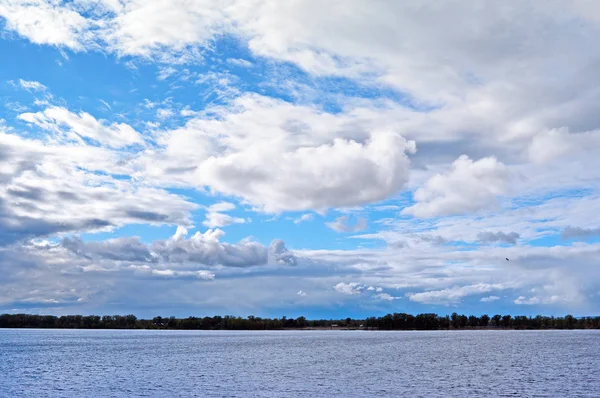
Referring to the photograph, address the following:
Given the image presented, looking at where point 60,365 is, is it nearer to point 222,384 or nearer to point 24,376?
point 24,376

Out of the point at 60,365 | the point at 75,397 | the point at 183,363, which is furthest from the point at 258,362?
the point at 75,397

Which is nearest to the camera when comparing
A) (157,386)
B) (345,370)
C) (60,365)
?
(157,386)

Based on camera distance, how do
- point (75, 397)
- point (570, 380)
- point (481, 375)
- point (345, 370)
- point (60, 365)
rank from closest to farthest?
point (75, 397), point (570, 380), point (481, 375), point (345, 370), point (60, 365)

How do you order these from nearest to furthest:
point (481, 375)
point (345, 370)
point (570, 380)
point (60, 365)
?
point (570, 380), point (481, 375), point (345, 370), point (60, 365)

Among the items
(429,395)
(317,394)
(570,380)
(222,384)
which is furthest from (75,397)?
(570,380)

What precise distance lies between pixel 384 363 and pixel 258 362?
2628 cm

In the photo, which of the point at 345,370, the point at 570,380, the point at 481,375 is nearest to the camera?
the point at 570,380

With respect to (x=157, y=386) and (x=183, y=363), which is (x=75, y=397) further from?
→ (x=183, y=363)

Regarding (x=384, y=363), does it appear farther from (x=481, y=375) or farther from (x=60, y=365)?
(x=60, y=365)

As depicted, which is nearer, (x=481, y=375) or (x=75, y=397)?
(x=75, y=397)

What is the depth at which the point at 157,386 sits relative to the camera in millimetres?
80062

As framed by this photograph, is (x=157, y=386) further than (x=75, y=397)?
Yes

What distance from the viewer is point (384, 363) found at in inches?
4663

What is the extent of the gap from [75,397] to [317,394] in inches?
1133
